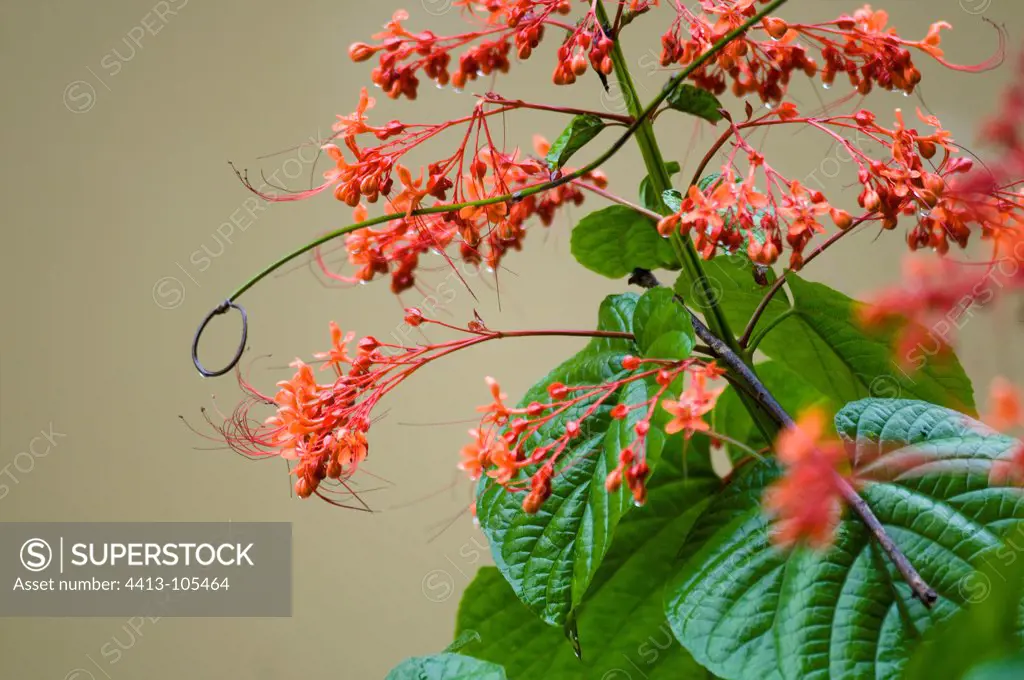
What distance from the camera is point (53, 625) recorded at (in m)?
1.27

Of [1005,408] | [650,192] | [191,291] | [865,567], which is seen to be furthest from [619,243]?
[191,291]

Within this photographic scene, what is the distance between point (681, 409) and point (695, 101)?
0.60ft

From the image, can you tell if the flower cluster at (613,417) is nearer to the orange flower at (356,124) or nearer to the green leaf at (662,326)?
the green leaf at (662,326)

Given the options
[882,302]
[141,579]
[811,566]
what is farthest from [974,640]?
[141,579]

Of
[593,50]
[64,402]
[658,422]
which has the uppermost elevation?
[64,402]

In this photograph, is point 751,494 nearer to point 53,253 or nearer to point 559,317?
point 559,317

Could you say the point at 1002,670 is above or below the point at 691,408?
below

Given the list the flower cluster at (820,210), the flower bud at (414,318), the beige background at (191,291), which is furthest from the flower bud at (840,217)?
the beige background at (191,291)

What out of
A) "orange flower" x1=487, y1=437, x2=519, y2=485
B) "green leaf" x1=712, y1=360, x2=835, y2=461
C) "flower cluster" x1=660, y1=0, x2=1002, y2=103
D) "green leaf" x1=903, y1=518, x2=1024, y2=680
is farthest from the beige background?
"green leaf" x1=903, y1=518, x2=1024, y2=680

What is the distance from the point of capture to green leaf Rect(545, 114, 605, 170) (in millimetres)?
454

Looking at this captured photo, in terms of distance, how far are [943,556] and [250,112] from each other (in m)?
1.16

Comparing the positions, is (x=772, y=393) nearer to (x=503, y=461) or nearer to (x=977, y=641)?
(x=503, y=461)

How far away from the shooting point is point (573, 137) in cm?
46

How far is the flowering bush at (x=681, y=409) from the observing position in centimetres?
40
